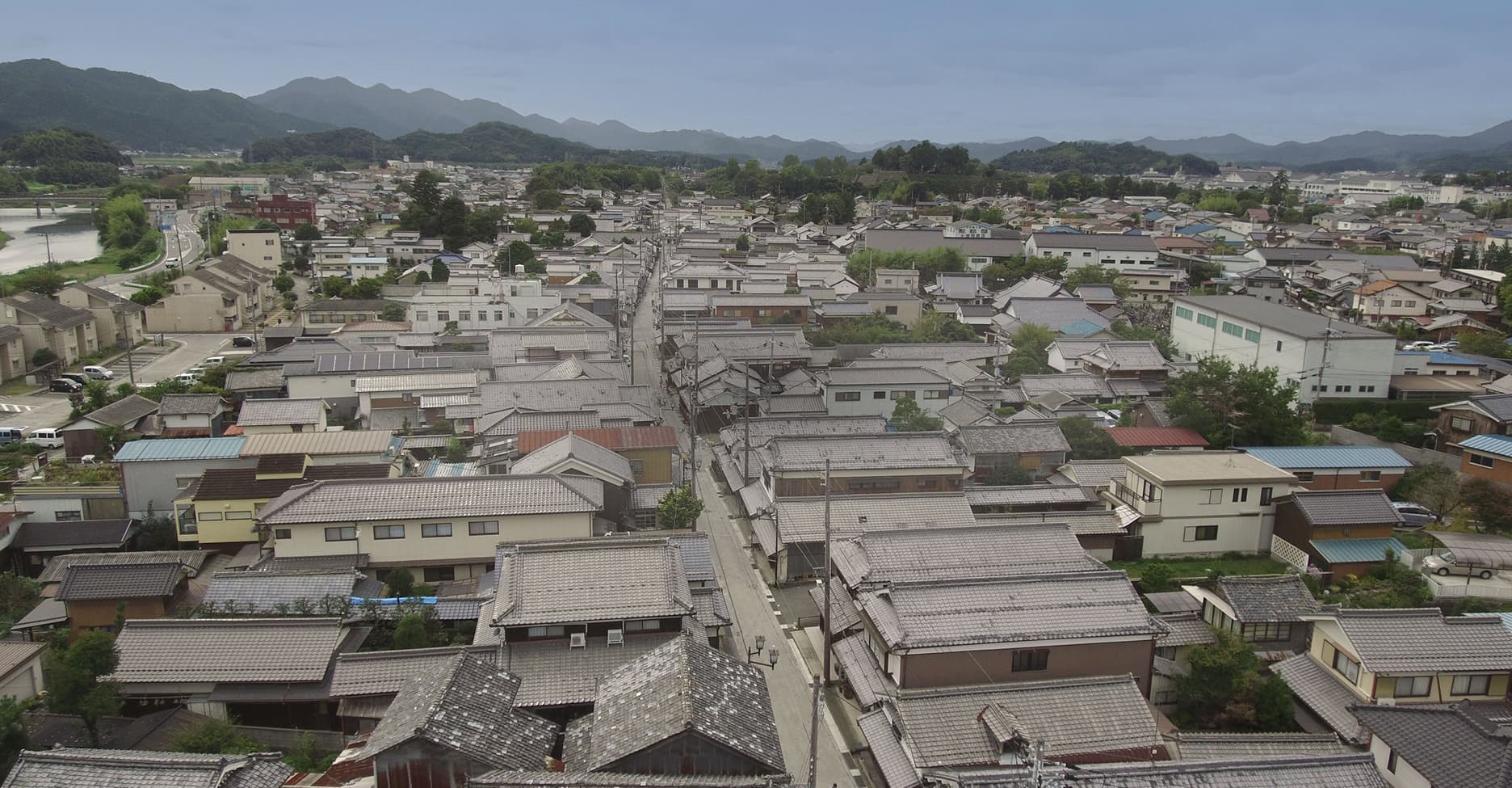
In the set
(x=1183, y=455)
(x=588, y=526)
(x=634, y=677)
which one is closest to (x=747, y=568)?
(x=588, y=526)

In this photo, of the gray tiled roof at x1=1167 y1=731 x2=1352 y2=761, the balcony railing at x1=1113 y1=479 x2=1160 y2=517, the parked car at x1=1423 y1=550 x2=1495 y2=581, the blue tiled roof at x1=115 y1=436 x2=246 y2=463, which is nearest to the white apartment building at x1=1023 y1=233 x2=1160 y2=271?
the balcony railing at x1=1113 y1=479 x2=1160 y2=517

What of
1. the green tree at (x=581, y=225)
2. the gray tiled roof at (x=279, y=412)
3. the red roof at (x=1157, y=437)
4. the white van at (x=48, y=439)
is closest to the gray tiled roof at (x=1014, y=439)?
the red roof at (x=1157, y=437)

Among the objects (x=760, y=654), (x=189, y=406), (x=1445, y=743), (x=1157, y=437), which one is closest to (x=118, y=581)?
(x=760, y=654)

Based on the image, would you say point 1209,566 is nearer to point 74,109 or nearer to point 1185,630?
point 1185,630

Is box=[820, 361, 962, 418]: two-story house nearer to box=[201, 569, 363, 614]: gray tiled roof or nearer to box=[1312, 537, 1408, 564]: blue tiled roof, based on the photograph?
box=[1312, 537, 1408, 564]: blue tiled roof

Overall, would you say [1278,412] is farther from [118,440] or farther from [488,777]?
[118,440]
